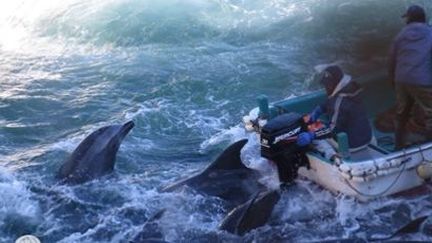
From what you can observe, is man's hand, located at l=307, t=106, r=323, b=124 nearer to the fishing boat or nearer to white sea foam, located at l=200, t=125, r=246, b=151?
the fishing boat

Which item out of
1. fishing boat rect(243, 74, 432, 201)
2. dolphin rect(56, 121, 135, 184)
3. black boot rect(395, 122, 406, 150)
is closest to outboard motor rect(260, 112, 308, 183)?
fishing boat rect(243, 74, 432, 201)

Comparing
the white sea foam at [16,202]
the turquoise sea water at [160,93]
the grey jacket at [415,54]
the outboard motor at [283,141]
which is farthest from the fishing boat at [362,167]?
the white sea foam at [16,202]

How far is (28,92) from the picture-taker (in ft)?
51.4

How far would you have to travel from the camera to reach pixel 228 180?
10133 millimetres

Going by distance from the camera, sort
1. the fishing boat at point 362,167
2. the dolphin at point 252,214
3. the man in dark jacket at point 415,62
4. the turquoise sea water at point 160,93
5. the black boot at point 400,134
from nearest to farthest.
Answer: the fishing boat at point 362,167 → the dolphin at point 252,214 → the man in dark jacket at point 415,62 → the turquoise sea water at point 160,93 → the black boot at point 400,134

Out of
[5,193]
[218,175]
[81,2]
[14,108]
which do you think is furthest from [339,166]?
[81,2]

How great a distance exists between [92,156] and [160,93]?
15.5ft

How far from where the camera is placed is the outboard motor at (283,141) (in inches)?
360

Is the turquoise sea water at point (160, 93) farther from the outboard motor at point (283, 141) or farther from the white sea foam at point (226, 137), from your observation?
the outboard motor at point (283, 141)

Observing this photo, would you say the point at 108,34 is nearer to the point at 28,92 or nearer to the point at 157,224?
the point at 28,92

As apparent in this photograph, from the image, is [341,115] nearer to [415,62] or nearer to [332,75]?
[332,75]

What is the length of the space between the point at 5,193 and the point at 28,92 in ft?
17.7

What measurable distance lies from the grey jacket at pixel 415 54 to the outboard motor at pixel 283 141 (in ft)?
5.21

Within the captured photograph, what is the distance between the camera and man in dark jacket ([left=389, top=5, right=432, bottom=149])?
924 cm
